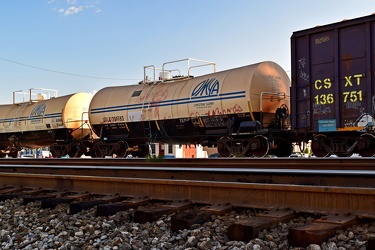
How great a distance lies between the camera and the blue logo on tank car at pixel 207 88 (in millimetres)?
13867

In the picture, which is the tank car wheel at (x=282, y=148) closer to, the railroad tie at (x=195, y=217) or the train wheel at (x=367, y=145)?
the train wheel at (x=367, y=145)

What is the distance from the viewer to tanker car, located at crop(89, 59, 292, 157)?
13031 mm

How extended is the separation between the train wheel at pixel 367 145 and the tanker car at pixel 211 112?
103 inches

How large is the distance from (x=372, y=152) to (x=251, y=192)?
295 inches

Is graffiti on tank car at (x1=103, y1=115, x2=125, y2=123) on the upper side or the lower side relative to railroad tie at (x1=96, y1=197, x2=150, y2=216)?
upper

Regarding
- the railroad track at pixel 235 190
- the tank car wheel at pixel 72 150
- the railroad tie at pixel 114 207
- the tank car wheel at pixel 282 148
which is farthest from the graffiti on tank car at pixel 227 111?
the railroad tie at pixel 114 207

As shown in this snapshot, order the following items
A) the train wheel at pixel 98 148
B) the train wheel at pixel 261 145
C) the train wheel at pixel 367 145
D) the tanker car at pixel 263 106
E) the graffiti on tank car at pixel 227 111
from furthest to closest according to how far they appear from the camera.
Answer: the train wheel at pixel 98 148 < the graffiti on tank car at pixel 227 111 < the train wheel at pixel 261 145 < the tanker car at pixel 263 106 < the train wheel at pixel 367 145

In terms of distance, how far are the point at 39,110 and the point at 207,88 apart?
11227 millimetres

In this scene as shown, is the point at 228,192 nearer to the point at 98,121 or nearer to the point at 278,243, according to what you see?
the point at 278,243

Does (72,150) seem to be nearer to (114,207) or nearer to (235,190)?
(114,207)

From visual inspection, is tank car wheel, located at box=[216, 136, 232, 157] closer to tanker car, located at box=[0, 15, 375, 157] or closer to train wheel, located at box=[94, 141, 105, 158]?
tanker car, located at box=[0, 15, 375, 157]

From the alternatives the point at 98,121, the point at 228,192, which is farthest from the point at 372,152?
the point at 98,121

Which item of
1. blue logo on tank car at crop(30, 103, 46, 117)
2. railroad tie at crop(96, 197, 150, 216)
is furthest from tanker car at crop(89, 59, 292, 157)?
railroad tie at crop(96, 197, 150, 216)

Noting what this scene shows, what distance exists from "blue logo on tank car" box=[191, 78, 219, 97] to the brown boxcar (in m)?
2.75
